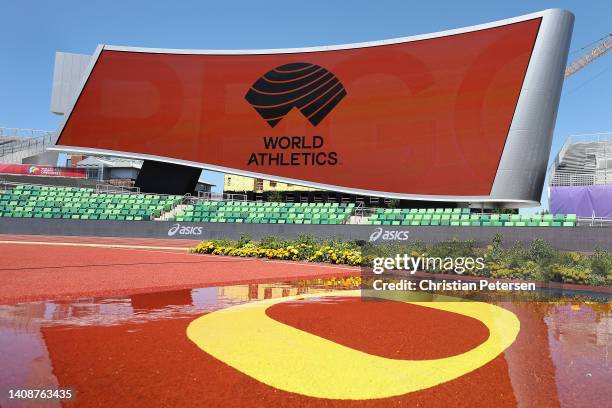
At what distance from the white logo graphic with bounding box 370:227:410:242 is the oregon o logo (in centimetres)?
1371

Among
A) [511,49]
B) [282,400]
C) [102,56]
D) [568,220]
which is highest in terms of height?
[102,56]

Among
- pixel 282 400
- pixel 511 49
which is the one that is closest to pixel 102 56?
pixel 511 49

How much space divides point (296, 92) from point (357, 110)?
6181mm

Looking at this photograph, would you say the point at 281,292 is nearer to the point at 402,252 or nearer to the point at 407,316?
the point at 407,316

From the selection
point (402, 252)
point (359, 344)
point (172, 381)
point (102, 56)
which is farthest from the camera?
point (102, 56)

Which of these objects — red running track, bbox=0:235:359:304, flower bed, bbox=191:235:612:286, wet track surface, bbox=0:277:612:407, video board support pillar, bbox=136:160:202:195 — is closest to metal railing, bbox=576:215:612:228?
flower bed, bbox=191:235:612:286

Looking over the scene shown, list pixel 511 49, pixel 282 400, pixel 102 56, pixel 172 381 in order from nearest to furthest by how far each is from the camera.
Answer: pixel 282 400
pixel 172 381
pixel 511 49
pixel 102 56

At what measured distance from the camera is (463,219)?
92.6 ft

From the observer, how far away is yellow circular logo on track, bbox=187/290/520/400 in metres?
4.38

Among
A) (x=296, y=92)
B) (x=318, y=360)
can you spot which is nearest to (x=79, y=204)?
(x=296, y=92)

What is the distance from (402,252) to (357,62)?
83.6 feet

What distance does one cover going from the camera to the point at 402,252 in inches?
661

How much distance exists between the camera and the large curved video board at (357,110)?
31.5 meters

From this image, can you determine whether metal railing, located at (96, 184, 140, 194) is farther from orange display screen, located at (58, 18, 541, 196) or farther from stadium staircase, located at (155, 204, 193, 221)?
stadium staircase, located at (155, 204, 193, 221)
